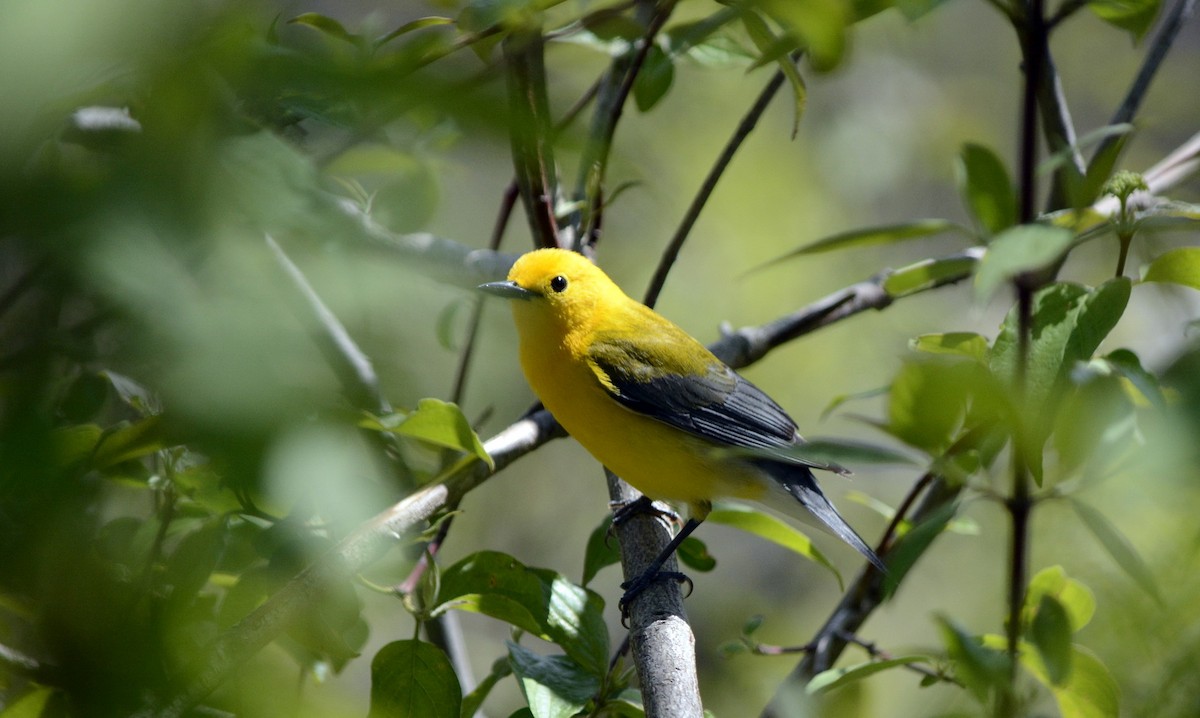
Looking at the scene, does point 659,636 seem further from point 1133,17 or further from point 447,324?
point 1133,17

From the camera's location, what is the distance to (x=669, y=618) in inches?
80.7

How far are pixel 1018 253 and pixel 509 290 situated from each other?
7.12 ft

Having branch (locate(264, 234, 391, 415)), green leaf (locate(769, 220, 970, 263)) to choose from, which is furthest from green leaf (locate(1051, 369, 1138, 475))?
branch (locate(264, 234, 391, 415))

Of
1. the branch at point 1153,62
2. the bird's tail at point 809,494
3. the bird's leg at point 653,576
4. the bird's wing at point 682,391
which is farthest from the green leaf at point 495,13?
the branch at point 1153,62

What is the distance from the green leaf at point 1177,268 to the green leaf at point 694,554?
113cm

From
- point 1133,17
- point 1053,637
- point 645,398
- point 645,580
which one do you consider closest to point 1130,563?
point 1053,637

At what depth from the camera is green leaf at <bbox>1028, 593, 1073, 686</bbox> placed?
3.29ft

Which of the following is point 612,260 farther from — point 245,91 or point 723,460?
point 245,91

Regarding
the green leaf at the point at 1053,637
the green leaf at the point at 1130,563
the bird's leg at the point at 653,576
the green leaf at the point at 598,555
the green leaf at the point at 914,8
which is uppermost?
the green leaf at the point at 914,8

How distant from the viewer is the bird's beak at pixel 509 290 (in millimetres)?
2898

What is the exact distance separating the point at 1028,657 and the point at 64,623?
147 cm

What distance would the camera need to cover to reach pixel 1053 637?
102 cm

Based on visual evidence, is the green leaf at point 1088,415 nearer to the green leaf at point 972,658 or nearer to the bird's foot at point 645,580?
the green leaf at point 972,658

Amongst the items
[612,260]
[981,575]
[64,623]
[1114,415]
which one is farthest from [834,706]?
[612,260]
